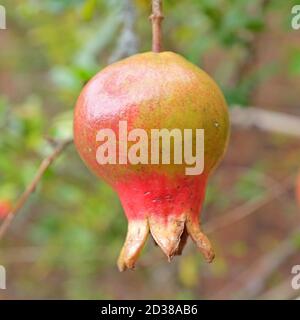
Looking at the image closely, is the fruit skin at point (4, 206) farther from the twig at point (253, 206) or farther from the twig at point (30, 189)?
the twig at point (30, 189)

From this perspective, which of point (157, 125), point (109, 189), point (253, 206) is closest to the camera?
point (157, 125)

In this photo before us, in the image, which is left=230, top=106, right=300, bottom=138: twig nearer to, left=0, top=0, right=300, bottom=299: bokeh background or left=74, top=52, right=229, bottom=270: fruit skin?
left=0, top=0, right=300, bottom=299: bokeh background

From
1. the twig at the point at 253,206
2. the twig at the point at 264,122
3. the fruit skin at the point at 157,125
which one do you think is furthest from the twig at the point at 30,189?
the twig at the point at 264,122

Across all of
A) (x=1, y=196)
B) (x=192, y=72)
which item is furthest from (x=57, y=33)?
(x=192, y=72)

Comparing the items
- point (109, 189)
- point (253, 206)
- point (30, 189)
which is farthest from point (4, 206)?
point (30, 189)

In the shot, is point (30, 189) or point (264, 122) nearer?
point (30, 189)

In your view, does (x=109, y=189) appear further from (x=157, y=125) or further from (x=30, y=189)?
(x=157, y=125)

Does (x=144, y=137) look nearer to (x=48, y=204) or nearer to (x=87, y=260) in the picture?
(x=87, y=260)
